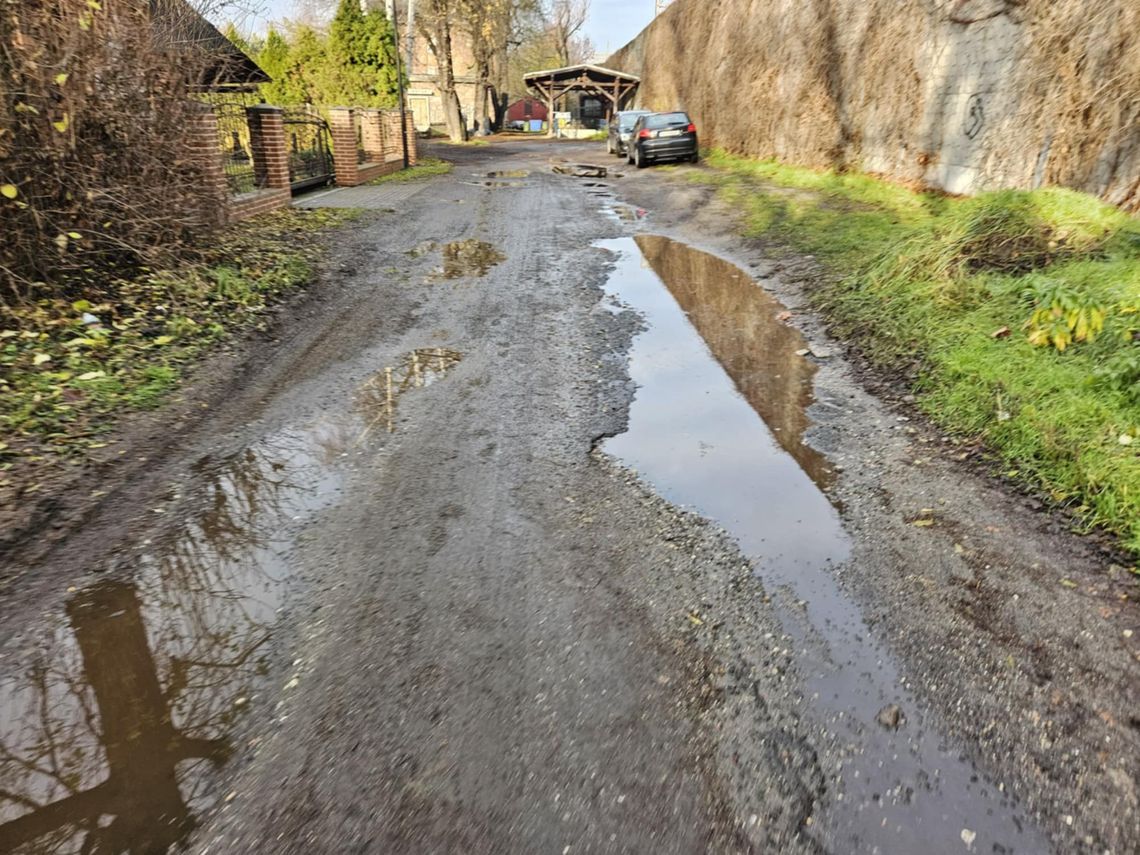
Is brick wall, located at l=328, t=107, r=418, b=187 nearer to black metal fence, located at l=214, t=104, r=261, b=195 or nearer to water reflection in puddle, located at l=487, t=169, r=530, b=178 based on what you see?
water reflection in puddle, located at l=487, t=169, r=530, b=178

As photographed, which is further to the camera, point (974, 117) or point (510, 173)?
point (510, 173)

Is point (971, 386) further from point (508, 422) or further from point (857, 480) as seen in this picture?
point (508, 422)

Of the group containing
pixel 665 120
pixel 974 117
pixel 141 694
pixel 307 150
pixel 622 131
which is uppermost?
pixel 665 120

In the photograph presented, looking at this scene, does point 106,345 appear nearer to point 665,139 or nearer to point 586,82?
point 665,139

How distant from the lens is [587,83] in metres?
43.2

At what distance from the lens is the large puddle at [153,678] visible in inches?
82.4

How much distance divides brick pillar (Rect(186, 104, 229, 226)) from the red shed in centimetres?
6431

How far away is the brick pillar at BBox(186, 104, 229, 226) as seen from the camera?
748cm

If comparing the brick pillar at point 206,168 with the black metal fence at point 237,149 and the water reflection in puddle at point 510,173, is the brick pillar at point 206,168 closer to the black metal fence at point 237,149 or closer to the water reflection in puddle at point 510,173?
the black metal fence at point 237,149

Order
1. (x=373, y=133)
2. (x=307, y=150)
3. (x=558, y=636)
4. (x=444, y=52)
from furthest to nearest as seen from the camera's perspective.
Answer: (x=444, y=52) < (x=373, y=133) < (x=307, y=150) < (x=558, y=636)

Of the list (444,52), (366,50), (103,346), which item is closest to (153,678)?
(103,346)

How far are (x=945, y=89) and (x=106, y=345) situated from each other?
39.9 feet

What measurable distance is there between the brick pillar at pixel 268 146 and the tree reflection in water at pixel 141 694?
10.5 metres

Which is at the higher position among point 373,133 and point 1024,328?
point 373,133
